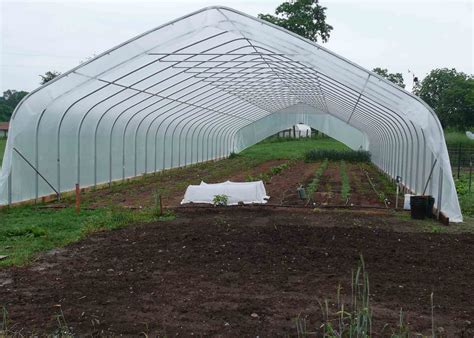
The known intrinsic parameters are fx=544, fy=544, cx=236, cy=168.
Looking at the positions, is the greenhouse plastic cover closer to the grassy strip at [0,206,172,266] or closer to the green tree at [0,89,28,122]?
the grassy strip at [0,206,172,266]

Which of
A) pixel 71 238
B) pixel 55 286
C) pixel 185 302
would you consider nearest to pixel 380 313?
pixel 185 302

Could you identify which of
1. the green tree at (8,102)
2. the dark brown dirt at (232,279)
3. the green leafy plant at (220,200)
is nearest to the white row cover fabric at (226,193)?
the green leafy plant at (220,200)

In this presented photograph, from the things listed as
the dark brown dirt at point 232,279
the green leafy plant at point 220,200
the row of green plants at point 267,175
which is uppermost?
the row of green plants at point 267,175

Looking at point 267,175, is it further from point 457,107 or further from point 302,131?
point 302,131

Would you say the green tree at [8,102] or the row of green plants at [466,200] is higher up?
the green tree at [8,102]

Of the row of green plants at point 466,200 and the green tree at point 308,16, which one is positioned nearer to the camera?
the row of green plants at point 466,200

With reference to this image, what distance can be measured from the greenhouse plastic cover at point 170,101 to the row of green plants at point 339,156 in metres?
7.37

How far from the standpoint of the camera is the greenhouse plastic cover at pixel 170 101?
10.7 meters

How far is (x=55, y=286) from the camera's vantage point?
5.82 m

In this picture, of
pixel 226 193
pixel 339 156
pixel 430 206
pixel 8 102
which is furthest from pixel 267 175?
pixel 8 102

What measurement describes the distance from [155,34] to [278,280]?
667cm

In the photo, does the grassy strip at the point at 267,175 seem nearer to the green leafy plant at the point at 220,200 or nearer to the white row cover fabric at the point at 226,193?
the white row cover fabric at the point at 226,193

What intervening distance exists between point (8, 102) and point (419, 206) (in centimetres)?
7306

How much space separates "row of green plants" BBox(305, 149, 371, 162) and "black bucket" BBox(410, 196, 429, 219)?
1975 centimetres
